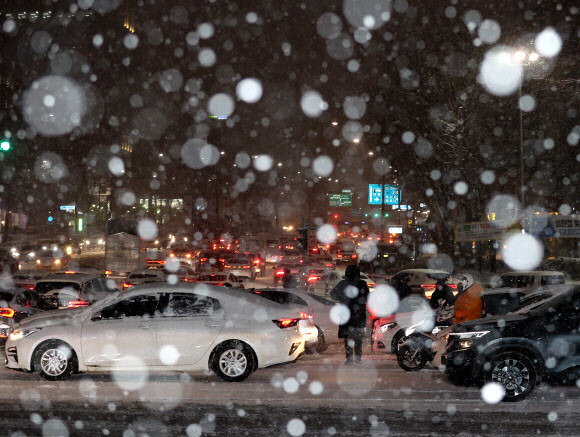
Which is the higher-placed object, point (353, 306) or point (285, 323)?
point (353, 306)

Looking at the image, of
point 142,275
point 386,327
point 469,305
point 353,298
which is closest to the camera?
point 469,305

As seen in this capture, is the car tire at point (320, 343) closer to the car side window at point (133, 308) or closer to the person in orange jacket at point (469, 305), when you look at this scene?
the person in orange jacket at point (469, 305)

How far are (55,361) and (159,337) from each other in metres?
1.64

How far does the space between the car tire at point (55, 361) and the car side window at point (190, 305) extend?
60.6 inches

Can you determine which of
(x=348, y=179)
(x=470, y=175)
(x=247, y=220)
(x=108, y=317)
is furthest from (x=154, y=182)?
(x=108, y=317)

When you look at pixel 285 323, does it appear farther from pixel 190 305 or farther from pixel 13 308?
pixel 13 308

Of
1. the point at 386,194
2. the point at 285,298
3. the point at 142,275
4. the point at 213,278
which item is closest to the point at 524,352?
the point at 285,298

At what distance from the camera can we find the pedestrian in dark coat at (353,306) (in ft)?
38.8

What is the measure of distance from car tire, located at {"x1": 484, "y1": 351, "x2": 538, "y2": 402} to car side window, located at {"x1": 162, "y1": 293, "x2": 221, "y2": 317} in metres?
4.14

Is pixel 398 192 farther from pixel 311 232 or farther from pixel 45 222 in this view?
pixel 45 222

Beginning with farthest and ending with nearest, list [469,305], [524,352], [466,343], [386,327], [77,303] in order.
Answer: [77,303] < [386,327] < [469,305] < [466,343] < [524,352]

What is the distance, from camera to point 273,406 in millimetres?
8320

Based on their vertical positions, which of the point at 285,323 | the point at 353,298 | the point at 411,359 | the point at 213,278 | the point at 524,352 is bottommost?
the point at 411,359

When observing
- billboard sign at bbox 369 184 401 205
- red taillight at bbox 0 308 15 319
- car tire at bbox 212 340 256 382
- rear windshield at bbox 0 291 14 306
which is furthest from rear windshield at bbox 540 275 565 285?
billboard sign at bbox 369 184 401 205
